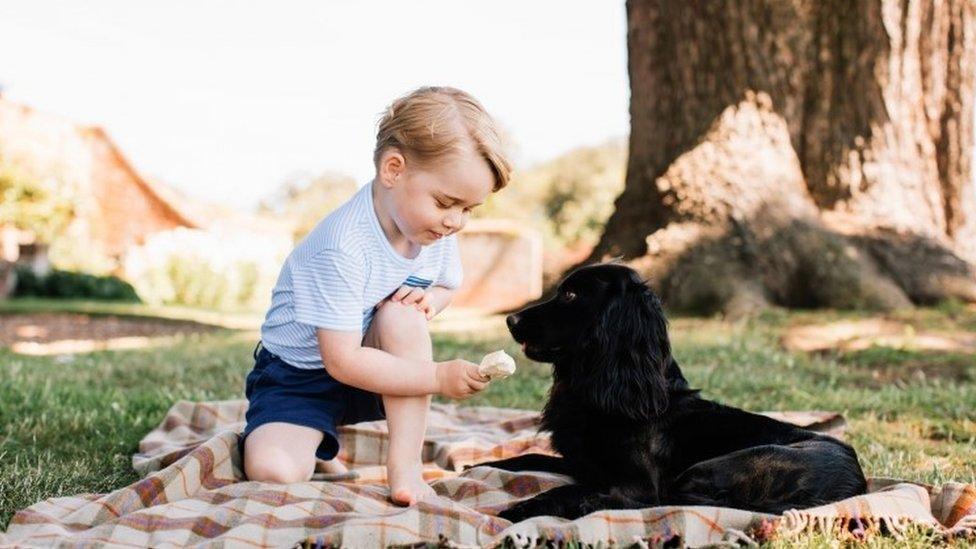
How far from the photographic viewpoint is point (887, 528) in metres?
2.35

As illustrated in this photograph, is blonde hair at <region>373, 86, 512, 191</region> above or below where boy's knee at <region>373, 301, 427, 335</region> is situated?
above

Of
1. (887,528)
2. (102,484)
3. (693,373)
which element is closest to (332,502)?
(102,484)

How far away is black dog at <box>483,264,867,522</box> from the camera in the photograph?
259 centimetres

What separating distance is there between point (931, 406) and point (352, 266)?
119 inches

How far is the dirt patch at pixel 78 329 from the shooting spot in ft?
33.2

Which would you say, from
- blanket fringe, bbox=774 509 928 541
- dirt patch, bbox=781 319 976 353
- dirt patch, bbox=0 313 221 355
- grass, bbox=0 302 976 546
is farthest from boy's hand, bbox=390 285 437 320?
dirt patch, bbox=0 313 221 355

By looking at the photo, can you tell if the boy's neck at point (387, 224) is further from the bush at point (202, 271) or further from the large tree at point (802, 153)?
the bush at point (202, 271)

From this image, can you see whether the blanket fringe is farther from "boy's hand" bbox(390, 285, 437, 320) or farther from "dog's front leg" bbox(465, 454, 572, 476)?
"boy's hand" bbox(390, 285, 437, 320)

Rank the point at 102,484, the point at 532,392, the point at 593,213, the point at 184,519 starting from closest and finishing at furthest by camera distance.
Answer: the point at 184,519
the point at 102,484
the point at 532,392
the point at 593,213

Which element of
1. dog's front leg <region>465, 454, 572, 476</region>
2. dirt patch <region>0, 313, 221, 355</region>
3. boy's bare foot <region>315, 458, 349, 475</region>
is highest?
dog's front leg <region>465, 454, 572, 476</region>

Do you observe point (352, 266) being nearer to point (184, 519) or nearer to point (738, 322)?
point (184, 519)

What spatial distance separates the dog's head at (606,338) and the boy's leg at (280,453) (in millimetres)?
770

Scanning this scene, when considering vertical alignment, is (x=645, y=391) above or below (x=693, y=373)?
above

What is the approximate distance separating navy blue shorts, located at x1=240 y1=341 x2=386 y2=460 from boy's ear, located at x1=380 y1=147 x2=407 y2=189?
0.70 m
